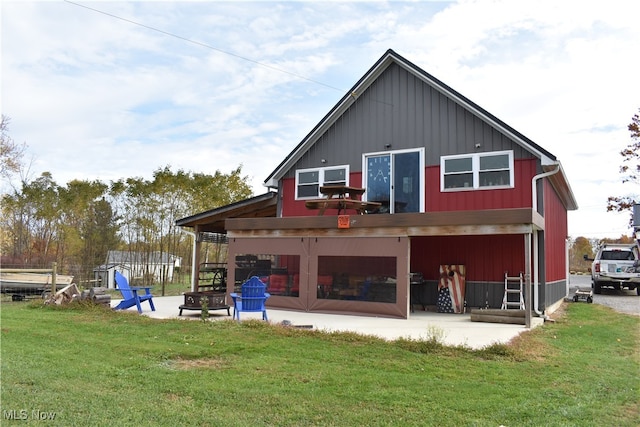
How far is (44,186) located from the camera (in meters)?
25.4

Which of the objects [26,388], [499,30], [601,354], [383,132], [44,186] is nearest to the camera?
[26,388]

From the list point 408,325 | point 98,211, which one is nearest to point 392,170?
point 408,325

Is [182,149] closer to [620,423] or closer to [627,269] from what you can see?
[627,269]

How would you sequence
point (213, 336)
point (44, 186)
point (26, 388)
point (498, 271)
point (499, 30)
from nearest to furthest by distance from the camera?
point (26, 388) < point (213, 336) < point (499, 30) < point (498, 271) < point (44, 186)

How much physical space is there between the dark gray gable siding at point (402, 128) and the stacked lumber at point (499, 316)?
13.2 ft

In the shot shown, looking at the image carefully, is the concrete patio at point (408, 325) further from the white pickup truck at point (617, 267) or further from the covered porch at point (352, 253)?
the white pickup truck at point (617, 267)

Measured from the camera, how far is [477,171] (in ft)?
41.0

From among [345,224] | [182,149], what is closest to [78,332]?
[345,224]

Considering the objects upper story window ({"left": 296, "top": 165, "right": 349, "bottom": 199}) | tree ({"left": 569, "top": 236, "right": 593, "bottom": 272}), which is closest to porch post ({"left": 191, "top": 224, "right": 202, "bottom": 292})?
upper story window ({"left": 296, "top": 165, "right": 349, "bottom": 199})

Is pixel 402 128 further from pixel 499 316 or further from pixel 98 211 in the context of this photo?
pixel 98 211

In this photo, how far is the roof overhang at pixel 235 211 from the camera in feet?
50.1

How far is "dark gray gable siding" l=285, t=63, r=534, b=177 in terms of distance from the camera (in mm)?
12703

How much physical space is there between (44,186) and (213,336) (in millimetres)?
21726

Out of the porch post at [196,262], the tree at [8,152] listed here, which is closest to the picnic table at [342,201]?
the porch post at [196,262]
